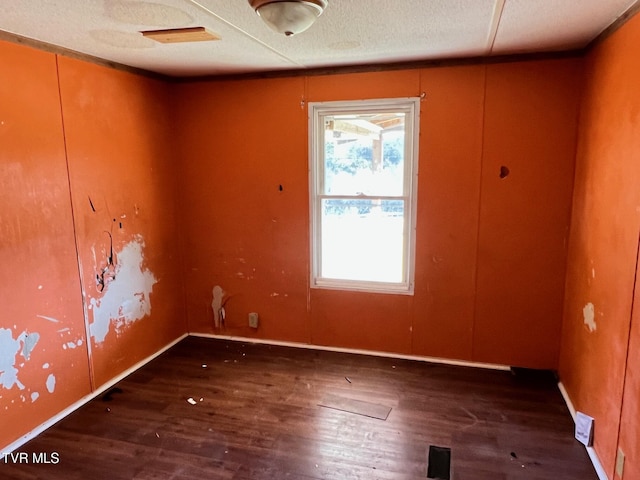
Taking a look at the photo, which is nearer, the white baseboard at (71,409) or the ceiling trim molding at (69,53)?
the ceiling trim molding at (69,53)

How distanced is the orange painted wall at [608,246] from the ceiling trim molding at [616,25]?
31mm

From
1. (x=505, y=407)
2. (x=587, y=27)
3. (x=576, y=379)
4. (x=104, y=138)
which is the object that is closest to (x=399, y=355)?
(x=505, y=407)

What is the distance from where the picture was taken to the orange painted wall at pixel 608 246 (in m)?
1.95

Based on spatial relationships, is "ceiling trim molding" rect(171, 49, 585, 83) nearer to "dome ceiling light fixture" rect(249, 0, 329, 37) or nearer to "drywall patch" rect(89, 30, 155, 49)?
"drywall patch" rect(89, 30, 155, 49)

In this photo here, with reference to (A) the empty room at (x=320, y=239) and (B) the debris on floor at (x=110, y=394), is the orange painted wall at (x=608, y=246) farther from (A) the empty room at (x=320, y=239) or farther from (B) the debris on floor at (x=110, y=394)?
(B) the debris on floor at (x=110, y=394)

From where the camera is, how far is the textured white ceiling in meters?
1.97

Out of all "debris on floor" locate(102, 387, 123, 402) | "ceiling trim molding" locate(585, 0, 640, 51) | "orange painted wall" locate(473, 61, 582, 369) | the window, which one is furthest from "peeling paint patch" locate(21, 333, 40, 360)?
"ceiling trim molding" locate(585, 0, 640, 51)

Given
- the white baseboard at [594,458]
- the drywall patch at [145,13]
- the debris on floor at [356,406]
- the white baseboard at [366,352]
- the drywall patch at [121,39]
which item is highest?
the drywall patch at [121,39]

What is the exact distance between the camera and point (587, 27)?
7.68ft

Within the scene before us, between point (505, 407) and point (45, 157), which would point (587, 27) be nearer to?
point (505, 407)

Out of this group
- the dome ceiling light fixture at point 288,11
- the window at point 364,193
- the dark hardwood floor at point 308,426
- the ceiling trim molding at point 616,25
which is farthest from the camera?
the window at point 364,193

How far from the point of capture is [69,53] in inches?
106

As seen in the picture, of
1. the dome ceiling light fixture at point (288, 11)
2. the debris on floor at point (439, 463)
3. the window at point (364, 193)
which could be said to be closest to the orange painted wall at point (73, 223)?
the window at point (364, 193)

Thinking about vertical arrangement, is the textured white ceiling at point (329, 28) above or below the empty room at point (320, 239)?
above
